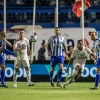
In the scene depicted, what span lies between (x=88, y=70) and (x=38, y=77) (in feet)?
7.45

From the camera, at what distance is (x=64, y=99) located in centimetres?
1181

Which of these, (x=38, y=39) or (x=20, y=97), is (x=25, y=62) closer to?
(x=20, y=97)

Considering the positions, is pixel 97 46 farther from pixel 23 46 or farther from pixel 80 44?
pixel 23 46

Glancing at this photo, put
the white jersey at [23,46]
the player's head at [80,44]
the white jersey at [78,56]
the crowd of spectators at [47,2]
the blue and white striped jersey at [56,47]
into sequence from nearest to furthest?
1. the player's head at [80,44]
2. the white jersey at [78,56]
3. the white jersey at [23,46]
4. the blue and white striped jersey at [56,47]
5. the crowd of spectators at [47,2]

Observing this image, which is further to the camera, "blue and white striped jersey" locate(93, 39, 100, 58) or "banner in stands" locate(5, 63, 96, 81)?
"banner in stands" locate(5, 63, 96, 81)

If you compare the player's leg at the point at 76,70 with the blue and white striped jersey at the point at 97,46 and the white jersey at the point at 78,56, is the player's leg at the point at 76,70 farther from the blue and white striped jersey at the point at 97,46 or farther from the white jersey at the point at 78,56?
the blue and white striped jersey at the point at 97,46

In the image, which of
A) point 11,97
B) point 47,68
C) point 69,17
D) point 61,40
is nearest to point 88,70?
point 47,68

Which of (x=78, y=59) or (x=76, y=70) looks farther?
(x=78, y=59)

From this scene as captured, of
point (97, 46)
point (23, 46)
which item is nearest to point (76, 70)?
point (97, 46)

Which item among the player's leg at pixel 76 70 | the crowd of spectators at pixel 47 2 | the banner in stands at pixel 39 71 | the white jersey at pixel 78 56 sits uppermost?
the crowd of spectators at pixel 47 2

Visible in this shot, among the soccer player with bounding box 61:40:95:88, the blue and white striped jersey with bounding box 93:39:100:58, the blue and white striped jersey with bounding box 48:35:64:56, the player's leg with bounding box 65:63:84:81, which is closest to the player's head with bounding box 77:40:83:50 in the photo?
the soccer player with bounding box 61:40:95:88

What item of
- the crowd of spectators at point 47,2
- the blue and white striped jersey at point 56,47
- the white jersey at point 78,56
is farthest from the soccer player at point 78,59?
the crowd of spectators at point 47,2

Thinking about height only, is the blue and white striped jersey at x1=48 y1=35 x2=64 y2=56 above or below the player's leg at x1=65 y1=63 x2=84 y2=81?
above

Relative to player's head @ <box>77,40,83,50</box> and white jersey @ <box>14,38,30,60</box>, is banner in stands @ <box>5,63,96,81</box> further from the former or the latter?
player's head @ <box>77,40,83,50</box>
